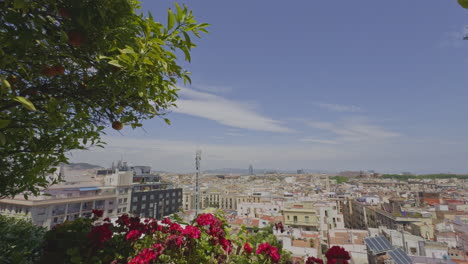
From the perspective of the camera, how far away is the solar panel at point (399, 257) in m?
10.1

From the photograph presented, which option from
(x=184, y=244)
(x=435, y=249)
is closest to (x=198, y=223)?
(x=184, y=244)

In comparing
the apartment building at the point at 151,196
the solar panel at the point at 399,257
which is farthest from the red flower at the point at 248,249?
the apartment building at the point at 151,196

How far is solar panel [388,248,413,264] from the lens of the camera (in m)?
10.1

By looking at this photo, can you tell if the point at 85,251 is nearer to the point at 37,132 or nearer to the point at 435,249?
the point at 37,132

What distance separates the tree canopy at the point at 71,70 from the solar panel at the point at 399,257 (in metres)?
13.4

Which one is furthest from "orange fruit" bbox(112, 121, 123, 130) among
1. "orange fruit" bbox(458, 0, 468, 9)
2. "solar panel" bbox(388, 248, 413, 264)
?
"solar panel" bbox(388, 248, 413, 264)

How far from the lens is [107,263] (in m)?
1.92

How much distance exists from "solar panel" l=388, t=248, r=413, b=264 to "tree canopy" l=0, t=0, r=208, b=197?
13.4m

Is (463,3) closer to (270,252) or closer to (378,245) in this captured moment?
(270,252)

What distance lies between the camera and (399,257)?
10562 millimetres

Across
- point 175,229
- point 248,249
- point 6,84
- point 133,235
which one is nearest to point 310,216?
point 248,249

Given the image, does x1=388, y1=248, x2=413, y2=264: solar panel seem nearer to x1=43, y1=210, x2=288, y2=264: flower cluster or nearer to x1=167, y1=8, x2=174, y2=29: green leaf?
x1=43, y1=210, x2=288, y2=264: flower cluster

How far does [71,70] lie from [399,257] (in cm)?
1460

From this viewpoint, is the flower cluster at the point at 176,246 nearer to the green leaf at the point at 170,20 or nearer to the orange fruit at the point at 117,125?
the orange fruit at the point at 117,125
